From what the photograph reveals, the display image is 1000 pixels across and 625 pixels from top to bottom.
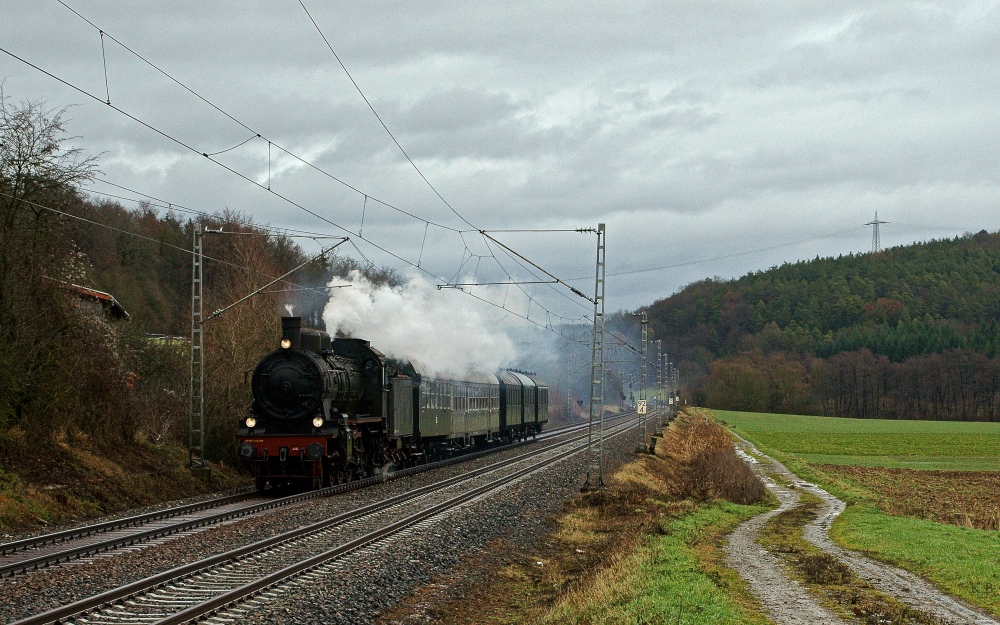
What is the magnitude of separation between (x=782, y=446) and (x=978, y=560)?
57527mm

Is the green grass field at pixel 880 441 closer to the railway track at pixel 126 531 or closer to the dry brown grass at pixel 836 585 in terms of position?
the dry brown grass at pixel 836 585

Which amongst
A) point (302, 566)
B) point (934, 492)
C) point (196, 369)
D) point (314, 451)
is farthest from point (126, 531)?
point (934, 492)

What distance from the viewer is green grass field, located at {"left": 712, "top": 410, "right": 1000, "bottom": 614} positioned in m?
16.3

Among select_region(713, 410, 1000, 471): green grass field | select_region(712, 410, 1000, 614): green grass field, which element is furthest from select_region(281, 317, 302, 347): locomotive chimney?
select_region(713, 410, 1000, 471): green grass field

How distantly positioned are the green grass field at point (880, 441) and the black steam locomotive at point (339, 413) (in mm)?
31990

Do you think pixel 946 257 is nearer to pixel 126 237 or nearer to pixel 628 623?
pixel 126 237

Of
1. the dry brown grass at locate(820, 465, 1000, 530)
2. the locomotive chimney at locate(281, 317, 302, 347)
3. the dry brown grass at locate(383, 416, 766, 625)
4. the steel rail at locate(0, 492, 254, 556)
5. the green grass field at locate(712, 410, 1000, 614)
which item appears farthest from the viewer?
the dry brown grass at locate(820, 465, 1000, 530)

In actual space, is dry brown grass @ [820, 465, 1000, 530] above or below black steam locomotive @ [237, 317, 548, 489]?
below

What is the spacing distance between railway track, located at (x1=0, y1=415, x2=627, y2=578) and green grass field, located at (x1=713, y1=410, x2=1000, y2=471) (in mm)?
43502

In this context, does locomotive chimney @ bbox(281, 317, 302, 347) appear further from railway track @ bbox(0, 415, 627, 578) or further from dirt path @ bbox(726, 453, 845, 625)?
dirt path @ bbox(726, 453, 845, 625)

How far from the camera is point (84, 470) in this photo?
22812 mm

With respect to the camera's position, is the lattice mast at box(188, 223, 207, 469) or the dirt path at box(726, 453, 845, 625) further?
the lattice mast at box(188, 223, 207, 469)

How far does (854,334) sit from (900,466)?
109 meters

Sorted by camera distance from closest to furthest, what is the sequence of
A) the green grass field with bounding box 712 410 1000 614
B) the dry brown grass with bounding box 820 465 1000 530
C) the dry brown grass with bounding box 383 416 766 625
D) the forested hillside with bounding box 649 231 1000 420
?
the dry brown grass with bounding box 383 416 766 625 < the green grass field with bounding box 712 410 1000 614 < the dry brown grass with bounding box 820 465 1000 530 < the forested hillside with bounding box 649 231 1000 420
